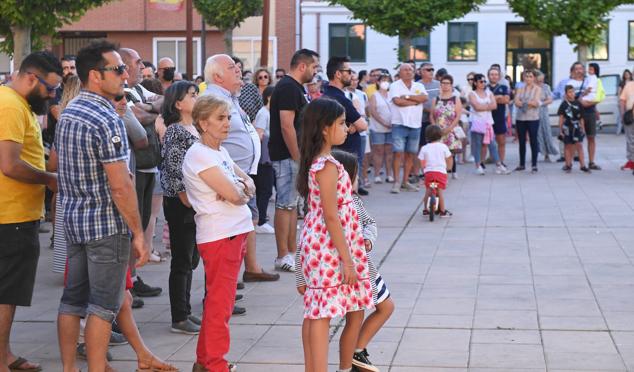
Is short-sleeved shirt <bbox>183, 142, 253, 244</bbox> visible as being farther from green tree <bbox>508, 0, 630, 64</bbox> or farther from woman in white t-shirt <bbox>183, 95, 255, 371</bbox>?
green tree <bbox>508, 0, 630, 64</bbox>

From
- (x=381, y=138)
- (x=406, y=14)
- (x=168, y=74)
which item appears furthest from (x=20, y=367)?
(x=406, y=14)

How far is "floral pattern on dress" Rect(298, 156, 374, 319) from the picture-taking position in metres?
5.98

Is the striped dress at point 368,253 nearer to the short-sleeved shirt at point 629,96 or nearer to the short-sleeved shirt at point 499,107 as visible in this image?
the short-sleeved shirt at point 629,96

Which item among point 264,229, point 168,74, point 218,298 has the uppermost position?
point 168,74

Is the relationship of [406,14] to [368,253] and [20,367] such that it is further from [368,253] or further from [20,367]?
[368,253]

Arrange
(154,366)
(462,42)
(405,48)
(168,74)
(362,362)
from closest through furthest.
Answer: (362,362) → (154,366) → (168,74) → (405,48) → (462,42)

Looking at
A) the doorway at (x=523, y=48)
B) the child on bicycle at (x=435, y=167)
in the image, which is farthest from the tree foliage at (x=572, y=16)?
the child on bicycle at (x=435, y=167)

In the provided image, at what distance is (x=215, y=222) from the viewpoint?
6.57 meters

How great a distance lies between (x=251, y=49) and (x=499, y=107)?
86.5 feet

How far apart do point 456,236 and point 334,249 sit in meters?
6.71

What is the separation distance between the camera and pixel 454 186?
18000 mm

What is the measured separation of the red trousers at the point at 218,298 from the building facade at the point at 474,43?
39493 mm

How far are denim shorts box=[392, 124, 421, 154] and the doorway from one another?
2969cm

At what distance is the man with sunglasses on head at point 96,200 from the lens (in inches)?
233
